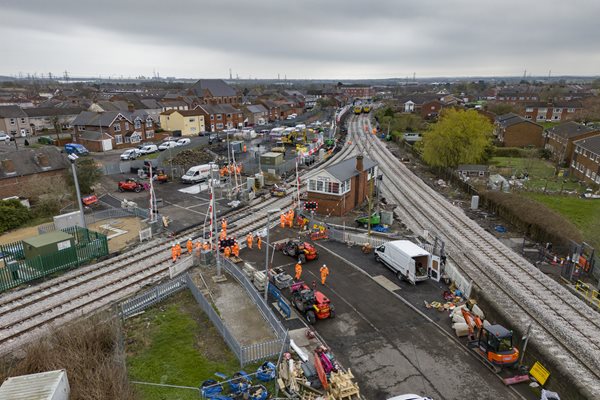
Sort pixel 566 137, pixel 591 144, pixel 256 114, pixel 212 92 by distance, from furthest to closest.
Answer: pixel 212 92 < pixel 256 114 < pixel 566 137 < pixel 591 144

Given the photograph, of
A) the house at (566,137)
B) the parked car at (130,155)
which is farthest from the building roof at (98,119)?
the house at (566,137)

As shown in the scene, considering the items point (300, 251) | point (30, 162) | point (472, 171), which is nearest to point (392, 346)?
point (300, 251)

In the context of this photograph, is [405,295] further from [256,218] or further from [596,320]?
[256,218]

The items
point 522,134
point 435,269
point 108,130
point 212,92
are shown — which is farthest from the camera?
point 212,92

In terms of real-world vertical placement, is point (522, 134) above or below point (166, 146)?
above

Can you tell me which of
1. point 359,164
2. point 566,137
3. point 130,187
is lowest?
point 130,187

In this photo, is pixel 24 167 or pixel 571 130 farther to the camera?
pixel 571 130

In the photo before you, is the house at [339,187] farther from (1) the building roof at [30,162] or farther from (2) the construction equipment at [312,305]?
(1) the building roof at [30,162]

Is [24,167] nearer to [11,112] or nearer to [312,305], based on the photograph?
[312,305]

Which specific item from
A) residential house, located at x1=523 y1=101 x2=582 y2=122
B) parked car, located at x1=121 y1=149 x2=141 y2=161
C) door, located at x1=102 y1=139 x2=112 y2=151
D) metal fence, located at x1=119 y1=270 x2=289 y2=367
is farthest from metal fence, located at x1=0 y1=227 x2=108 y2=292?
residential house, located at x1=523 y1=101 x2=582 y2=122
